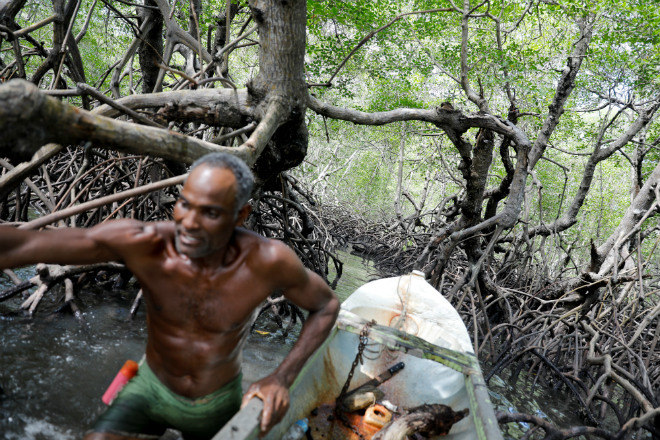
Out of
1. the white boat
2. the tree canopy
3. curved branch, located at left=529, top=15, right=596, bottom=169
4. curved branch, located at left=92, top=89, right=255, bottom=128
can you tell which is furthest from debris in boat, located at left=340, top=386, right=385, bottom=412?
curved branch, located at left=529, top=15, right=596, bottom=169

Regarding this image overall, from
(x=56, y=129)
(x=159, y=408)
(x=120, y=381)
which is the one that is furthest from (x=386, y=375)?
(x=56, y=129)

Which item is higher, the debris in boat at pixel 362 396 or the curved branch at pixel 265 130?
the curved branch at pixel 265 130

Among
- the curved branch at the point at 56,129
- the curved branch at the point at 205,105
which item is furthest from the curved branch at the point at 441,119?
the curved branch at the point at 56,129

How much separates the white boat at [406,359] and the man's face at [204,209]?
85cm

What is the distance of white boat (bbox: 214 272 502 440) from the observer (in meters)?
2.11

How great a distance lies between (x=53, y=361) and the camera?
2.46 m

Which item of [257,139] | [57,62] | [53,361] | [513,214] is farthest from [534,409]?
[57,62]

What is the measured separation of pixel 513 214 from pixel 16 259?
14.5 ft

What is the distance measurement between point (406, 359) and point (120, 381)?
1965 mm

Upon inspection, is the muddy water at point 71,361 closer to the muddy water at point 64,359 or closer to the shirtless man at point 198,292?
the muddy water at point 64,359

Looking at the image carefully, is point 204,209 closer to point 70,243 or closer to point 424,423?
point 70,243

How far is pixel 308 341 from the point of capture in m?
1.54

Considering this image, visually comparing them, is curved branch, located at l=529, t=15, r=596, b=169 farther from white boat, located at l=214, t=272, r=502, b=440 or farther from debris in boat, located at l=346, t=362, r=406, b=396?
debris in boat, located at l=346, t=362, r=406, b=396

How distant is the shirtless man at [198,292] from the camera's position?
1256 mm
